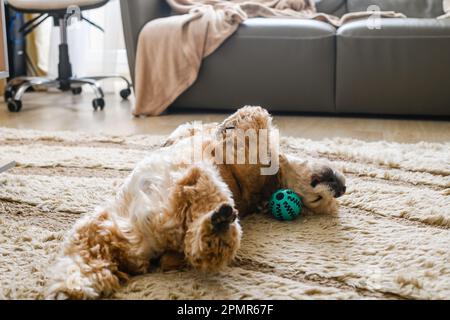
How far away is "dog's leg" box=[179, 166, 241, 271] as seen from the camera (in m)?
0.70

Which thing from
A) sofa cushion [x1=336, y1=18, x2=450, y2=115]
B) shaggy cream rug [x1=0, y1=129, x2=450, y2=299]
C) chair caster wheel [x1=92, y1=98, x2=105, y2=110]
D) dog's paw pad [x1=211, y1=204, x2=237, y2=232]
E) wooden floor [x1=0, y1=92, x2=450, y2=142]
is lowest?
shaggy cream rug [x1=0, y1=129, x2=450, y2=299]

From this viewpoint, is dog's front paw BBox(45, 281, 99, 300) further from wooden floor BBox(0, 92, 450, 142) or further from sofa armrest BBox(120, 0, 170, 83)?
sofa armrest BBox(120, 0, 170, 83)

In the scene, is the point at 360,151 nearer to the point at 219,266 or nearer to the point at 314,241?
the point at 314,241

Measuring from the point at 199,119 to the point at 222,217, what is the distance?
5.47ft

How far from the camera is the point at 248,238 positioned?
37.7 inches

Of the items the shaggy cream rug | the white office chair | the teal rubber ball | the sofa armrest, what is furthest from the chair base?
the teal rubber ball

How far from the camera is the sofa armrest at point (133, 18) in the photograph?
2.48 meters

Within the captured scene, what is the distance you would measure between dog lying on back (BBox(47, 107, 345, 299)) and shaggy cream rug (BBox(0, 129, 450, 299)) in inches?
1.7

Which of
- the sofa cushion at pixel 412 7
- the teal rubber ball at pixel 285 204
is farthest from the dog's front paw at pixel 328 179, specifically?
the sofa cushion at pixel 412 7

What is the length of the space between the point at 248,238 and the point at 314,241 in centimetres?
11

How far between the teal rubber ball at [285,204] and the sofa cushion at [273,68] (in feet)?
4.66

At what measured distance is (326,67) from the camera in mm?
2354

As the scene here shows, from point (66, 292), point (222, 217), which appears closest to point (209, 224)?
point (222, 217)
